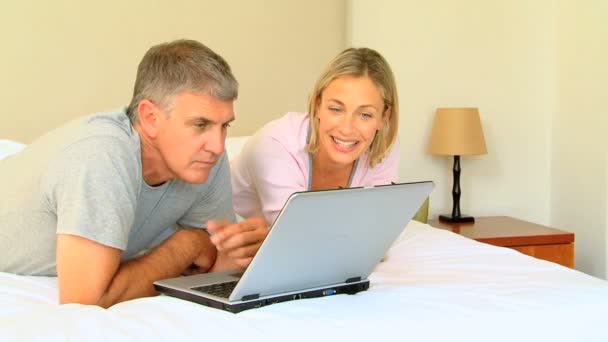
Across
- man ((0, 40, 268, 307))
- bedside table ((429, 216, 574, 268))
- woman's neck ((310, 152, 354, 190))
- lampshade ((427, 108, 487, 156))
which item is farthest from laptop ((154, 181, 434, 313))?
lampshade ((427, 108, 487, 156))

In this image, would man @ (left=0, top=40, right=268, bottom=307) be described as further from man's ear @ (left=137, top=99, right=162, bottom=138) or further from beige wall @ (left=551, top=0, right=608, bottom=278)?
beige wall @ (left=551, top=0, right=608, bottom=278)

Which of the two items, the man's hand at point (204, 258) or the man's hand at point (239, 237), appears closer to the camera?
the man's hand at point (239, 237)

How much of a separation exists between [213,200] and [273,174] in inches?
7.9

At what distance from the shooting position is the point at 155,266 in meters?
1.42

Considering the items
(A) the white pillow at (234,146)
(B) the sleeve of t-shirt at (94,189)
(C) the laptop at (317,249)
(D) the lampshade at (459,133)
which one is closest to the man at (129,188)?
(B) the sleeve of t-shirt at (94,189)

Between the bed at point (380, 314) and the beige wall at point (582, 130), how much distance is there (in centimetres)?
175

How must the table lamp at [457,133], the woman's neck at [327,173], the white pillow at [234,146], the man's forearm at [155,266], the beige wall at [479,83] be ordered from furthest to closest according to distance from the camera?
the beige wall at [479,83], the table lamp at [457,133], the white pillow at [234,146], the woman's neck at [327,173], the man's forearm at [155,266]

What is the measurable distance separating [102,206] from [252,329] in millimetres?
348

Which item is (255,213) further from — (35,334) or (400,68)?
(400,68)

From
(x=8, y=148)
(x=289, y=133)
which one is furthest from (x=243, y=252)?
(x=8, y=148)

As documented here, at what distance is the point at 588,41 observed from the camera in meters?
3.15

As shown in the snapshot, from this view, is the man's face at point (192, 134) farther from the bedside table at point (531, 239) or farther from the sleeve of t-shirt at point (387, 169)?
the bedside table at point (531, 239)

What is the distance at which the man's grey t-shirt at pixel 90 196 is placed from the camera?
122cm

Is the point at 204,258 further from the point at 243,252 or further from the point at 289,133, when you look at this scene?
the point at 289,133
